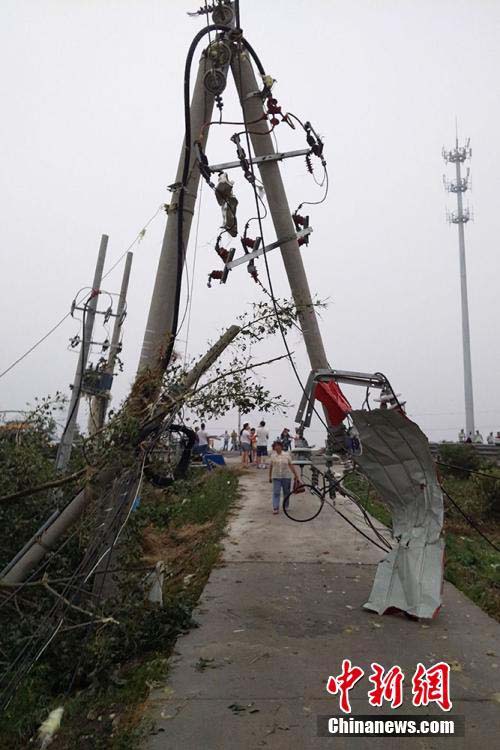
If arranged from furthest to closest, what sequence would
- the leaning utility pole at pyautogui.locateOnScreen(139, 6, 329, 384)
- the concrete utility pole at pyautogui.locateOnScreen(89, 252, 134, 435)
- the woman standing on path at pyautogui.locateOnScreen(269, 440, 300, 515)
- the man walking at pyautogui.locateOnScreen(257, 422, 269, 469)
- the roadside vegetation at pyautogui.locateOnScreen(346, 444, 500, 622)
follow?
the man walking at pyautogui.locateOnScreen(257, 422, 269, 469), the woman standing on path at pyautogui.locateOnScreen(269, 440, 300, 515), the concrete utility pole at pyautogui.locateOnScreen(89, 252, 134, 435), the roadside vegetation at pyautogui.locateOnScreen(346, 444, 500, 622), the leaning utility pole at pyautogui.locateOnScreen(139, 6, 329, 384)

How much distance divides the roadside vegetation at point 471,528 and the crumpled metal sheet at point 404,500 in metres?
0.48

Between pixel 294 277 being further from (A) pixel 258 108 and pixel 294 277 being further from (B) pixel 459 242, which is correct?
(B) pixel 459 242

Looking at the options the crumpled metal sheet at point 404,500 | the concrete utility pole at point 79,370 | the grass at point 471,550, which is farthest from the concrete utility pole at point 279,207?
the concrete utility pole at point 79,370

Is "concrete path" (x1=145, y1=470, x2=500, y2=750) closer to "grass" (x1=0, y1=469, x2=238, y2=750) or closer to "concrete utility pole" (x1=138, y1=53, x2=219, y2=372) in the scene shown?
"grass" (x1=0, y1=469, x2=238, y2=750)

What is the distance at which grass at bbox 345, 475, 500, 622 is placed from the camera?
829 centimetres

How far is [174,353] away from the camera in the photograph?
6949mm

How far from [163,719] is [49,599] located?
2507mm

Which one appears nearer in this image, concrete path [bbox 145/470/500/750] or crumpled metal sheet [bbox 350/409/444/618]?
concrete path [bbox 145/470/500/750]

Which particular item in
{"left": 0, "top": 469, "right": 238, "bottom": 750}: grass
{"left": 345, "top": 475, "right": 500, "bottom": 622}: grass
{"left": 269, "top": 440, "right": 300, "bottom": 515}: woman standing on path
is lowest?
{"left": 0, "top": 469, "right": 238, "bottom": 750}: grass

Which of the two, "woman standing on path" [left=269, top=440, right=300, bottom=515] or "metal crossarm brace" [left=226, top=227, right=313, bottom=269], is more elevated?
"metal crossarm brace" [left=226, top=227, right=313, bottom=269]

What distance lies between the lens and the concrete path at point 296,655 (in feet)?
13.9

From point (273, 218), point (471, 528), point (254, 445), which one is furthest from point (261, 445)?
point (273, 218)

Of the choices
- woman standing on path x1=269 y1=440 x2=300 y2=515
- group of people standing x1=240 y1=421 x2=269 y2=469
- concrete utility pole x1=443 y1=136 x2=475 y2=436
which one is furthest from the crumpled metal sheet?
concrete utility pole x1=443 y1=136 x2=475 y2=436

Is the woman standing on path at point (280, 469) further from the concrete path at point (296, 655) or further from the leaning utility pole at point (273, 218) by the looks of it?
the leaning utility pole at point (273, 218)
